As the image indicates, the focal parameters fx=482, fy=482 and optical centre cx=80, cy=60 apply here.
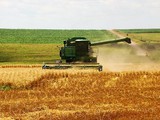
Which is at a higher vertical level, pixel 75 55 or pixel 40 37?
pixel 40 37

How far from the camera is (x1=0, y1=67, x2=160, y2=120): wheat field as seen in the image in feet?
73.7

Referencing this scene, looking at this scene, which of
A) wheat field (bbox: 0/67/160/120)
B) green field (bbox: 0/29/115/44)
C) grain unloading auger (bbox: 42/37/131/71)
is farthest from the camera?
green field (bbox: 0/29/115/44)

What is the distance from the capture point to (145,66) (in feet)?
139

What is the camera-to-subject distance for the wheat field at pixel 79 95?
22.5 meters

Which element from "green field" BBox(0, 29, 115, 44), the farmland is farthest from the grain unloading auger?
"green field" BBox(0, 29, 115, 44)

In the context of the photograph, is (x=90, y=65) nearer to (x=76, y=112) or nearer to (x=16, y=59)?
(x=76, y=112)

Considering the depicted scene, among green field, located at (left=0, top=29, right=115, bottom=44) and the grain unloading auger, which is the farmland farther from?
green field, located at (left=0, top=29, right=115, bottom=44)

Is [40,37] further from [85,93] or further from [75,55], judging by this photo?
[85,93]

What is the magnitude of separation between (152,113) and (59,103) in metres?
5.35

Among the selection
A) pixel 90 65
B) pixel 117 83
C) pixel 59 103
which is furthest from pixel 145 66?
pixel 59 103

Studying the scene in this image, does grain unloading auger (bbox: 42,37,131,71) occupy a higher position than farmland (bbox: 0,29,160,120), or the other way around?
grain unloading auger (bbox: 42,37,131,71)

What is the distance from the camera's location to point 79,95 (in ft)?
92.6

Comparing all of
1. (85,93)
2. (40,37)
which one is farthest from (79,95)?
(40,37)

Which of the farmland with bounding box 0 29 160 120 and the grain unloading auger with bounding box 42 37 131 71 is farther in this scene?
the grain unloading auger with bounding box 42 37 131 71
